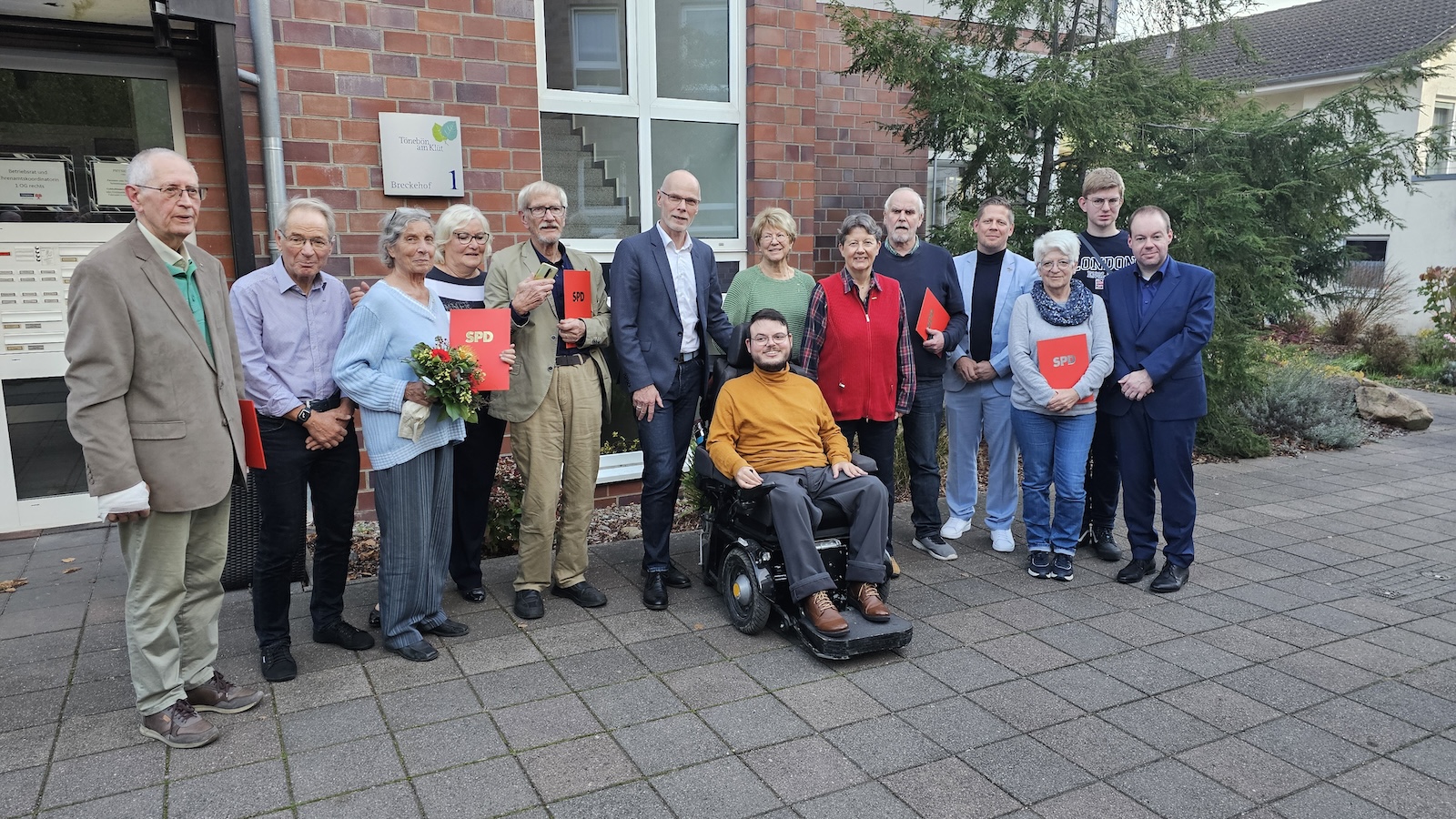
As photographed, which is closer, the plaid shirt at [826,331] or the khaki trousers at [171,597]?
the khaki trousers at [171,597]

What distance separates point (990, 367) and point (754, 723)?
2.85 meters

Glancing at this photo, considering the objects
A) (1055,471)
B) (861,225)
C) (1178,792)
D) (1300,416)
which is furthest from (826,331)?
(1300,416)

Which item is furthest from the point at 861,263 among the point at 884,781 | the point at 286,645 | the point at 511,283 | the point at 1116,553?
the point at 286,645

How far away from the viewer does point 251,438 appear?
11.1 feet

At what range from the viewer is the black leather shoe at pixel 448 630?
13.4ft

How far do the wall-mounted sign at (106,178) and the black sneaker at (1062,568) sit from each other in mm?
5886

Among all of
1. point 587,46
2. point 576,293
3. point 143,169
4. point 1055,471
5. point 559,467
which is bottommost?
point 1055,471

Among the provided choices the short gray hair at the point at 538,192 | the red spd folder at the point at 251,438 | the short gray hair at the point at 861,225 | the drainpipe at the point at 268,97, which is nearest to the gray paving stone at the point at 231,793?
the red spd folder at the point at 251,438

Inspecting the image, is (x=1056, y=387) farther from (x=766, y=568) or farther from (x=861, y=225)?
(x=766, y=568)

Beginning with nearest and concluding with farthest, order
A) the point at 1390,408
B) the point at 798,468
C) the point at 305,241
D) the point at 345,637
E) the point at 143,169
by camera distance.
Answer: the point at 143,169
the point at 305,241
the point at 345,637
the point at 798,468
the point at 1390,408

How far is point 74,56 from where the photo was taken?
17.1 feet

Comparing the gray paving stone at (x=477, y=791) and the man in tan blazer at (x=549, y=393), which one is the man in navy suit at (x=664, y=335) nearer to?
the man in tan blazer at (x=549, y=393)

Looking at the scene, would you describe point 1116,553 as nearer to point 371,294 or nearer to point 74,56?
point 371,294

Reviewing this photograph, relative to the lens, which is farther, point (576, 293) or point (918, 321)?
point (918, 321)
